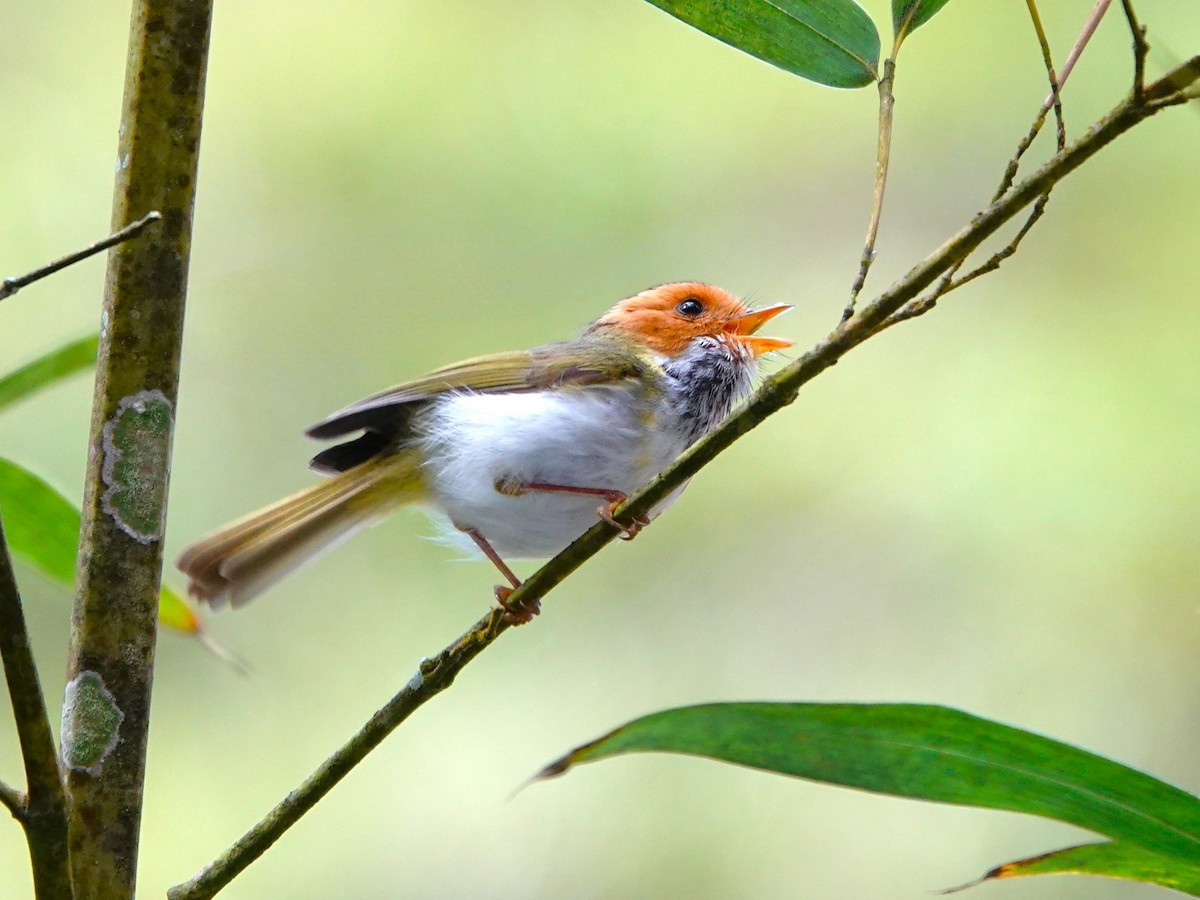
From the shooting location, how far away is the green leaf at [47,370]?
180 cm

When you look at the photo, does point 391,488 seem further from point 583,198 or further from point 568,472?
point 583,198

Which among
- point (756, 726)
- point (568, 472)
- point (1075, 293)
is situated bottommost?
point (756, 726)

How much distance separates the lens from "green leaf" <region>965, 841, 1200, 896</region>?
3.83ft

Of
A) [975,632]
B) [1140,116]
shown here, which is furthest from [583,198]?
[1140,116]

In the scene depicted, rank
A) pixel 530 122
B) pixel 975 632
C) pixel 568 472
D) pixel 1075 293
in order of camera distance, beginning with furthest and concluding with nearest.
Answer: pixel 530 122
pixel 1075 293
pixel 975 632
pixel 568 472

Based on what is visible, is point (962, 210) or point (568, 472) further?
point (962, 210)

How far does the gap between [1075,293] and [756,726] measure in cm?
494

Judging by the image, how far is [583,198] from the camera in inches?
231

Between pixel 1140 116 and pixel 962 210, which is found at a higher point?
pixel 962 210

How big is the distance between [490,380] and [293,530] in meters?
0.59

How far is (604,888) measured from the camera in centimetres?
497

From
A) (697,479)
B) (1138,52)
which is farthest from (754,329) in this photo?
(697,479)

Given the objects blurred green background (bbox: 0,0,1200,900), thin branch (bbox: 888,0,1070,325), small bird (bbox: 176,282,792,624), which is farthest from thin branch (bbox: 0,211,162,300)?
blurred green background (bbox: 0,0,1200,900)

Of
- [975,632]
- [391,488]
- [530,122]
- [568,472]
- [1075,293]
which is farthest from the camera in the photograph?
[530,122]
